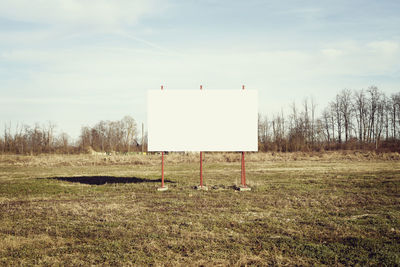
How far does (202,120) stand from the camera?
13180 millimetres

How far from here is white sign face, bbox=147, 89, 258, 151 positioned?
13.1 m

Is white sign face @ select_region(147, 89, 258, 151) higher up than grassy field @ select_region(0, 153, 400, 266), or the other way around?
white sign face @ select_region(147, 89, 258, 151)

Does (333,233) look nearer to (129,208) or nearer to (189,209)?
(189,209)

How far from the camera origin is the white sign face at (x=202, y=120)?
42.8 feet

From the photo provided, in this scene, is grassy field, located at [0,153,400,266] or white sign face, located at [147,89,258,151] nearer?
grassy field, located at [0,153,400,266]

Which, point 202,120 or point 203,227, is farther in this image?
point 202,120

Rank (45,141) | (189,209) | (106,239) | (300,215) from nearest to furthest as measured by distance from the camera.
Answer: (106,239), (300,215), (189,209), (45,141)

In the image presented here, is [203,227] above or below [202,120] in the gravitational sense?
below

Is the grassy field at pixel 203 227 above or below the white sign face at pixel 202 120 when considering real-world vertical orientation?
below

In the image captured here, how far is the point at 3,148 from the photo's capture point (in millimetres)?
63875

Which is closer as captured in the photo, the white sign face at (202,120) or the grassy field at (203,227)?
the grassy field at (203,227)

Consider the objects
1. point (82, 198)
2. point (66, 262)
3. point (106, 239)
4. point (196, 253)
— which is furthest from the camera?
point (82, 198)

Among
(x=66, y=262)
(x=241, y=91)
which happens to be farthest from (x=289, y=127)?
(x=66, y=262)

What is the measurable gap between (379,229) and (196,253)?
4.44 m
